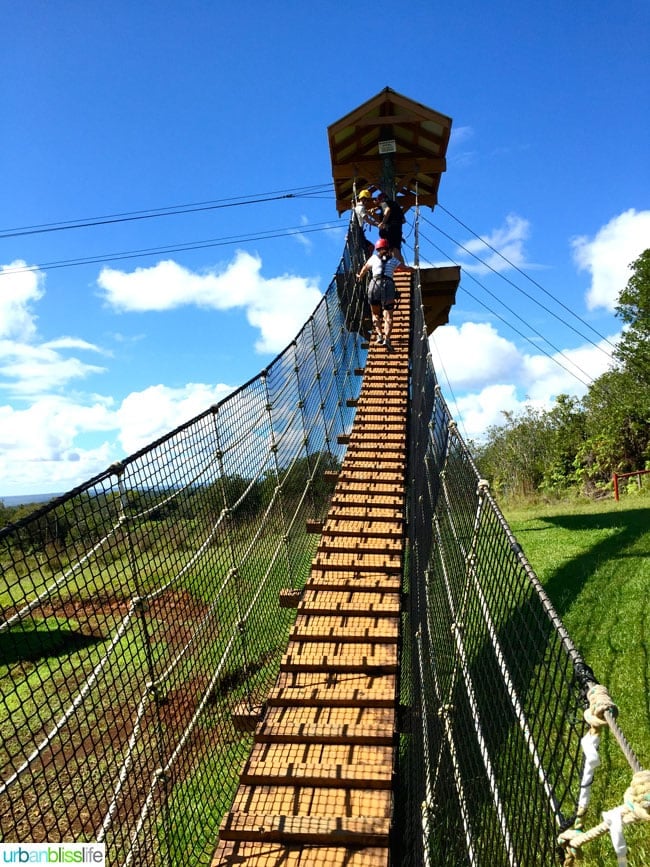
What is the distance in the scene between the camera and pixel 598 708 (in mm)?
940

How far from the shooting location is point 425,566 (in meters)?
3.23

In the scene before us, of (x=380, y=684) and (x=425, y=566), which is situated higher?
(x=425, y=566)

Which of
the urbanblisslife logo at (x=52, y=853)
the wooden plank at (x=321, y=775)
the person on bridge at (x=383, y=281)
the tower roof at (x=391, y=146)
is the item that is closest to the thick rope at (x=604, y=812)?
the wooden plank at (x=321, y=775)

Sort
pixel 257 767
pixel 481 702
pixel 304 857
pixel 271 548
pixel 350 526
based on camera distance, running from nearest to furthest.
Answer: pixel 304 857 < pixel 257 767 < pixel 481 702 < pixel 350 526 < pixel 271 548

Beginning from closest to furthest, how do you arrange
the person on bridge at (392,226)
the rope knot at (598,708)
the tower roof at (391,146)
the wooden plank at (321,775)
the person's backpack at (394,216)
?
the rope knot at (598,708) < the wooden plank at (321,775) < the person on bridge at (392,226) < the person's backpack at (394,216) < the tower roof at (391,146)

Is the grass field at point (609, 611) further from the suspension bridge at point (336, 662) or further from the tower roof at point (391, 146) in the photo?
the tower roof at point (391, 146)

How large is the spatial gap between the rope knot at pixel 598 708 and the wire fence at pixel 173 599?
106 centimetres

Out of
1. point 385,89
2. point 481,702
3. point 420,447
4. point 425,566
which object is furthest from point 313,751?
point 385,89

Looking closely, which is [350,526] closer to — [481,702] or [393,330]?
[481,702]

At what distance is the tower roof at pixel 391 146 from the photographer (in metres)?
8.40

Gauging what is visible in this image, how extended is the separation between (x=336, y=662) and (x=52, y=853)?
4.18 ft

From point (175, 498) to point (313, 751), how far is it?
120cm

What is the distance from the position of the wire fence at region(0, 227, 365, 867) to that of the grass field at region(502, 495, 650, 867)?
1812 mm

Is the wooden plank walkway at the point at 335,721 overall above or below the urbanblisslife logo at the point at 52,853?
above
